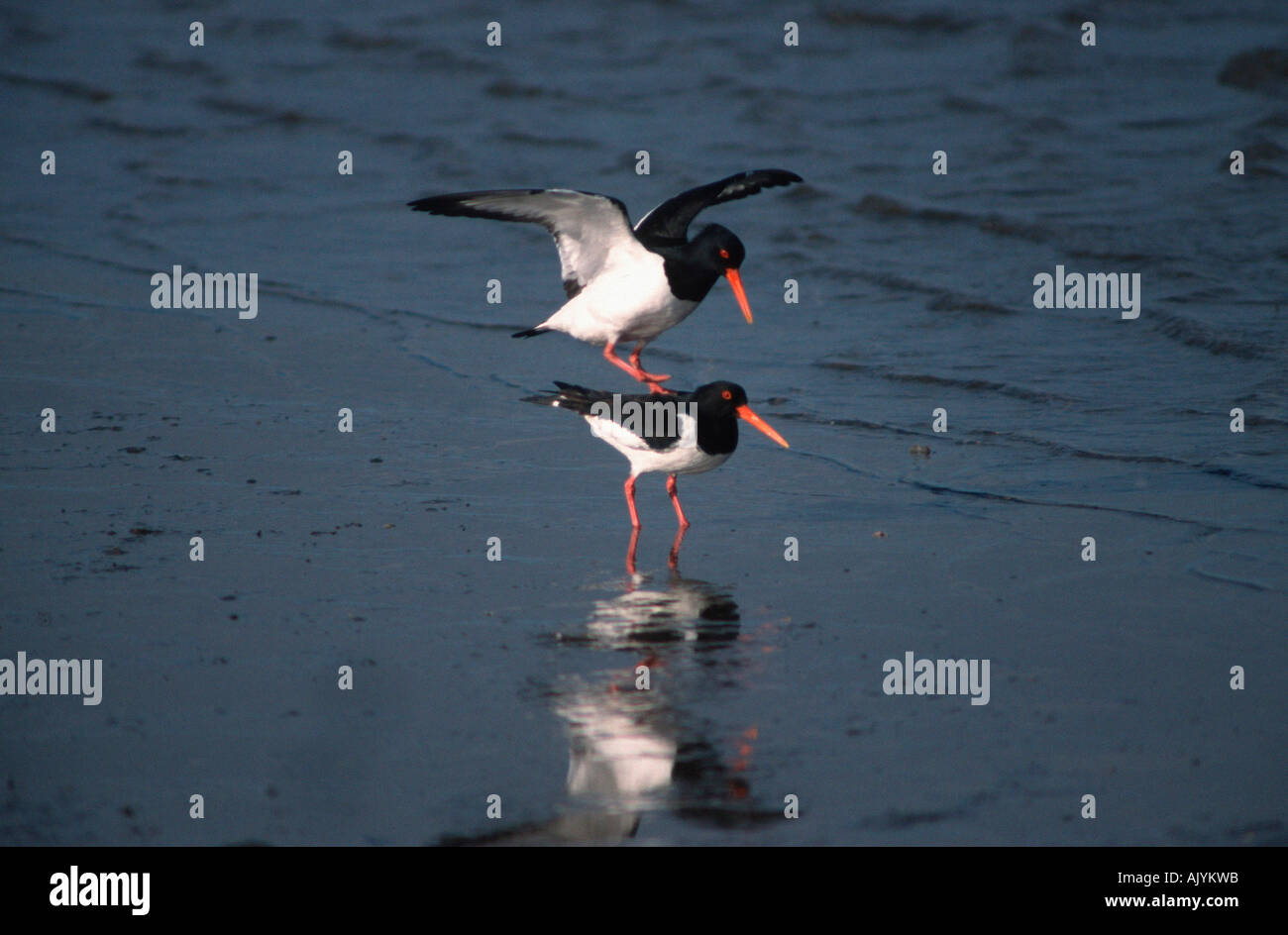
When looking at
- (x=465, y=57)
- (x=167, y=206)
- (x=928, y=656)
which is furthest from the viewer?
(x=465, y=57)

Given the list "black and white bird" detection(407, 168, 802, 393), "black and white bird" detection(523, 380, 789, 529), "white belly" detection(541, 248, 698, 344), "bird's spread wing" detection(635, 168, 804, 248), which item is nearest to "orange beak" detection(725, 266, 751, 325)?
"black and white bird" detection(407, 168, 802, 393)

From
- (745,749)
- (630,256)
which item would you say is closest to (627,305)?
(630,256)

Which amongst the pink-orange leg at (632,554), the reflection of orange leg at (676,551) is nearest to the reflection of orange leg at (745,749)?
the pink-orange leg at (632,554)

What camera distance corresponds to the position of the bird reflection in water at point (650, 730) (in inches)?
160

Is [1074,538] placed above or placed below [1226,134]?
below

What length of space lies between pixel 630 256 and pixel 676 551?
7.65 ft

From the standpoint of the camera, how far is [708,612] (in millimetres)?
5652

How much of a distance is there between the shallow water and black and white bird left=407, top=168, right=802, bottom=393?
628mm

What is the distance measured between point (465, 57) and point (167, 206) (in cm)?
829

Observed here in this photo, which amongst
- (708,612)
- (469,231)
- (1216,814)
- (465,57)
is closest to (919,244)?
(469,231)

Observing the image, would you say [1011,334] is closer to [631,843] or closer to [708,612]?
[708,612]

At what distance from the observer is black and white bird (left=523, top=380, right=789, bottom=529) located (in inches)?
257

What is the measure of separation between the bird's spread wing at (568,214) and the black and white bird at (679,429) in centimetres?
132

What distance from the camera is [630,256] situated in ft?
27.0
